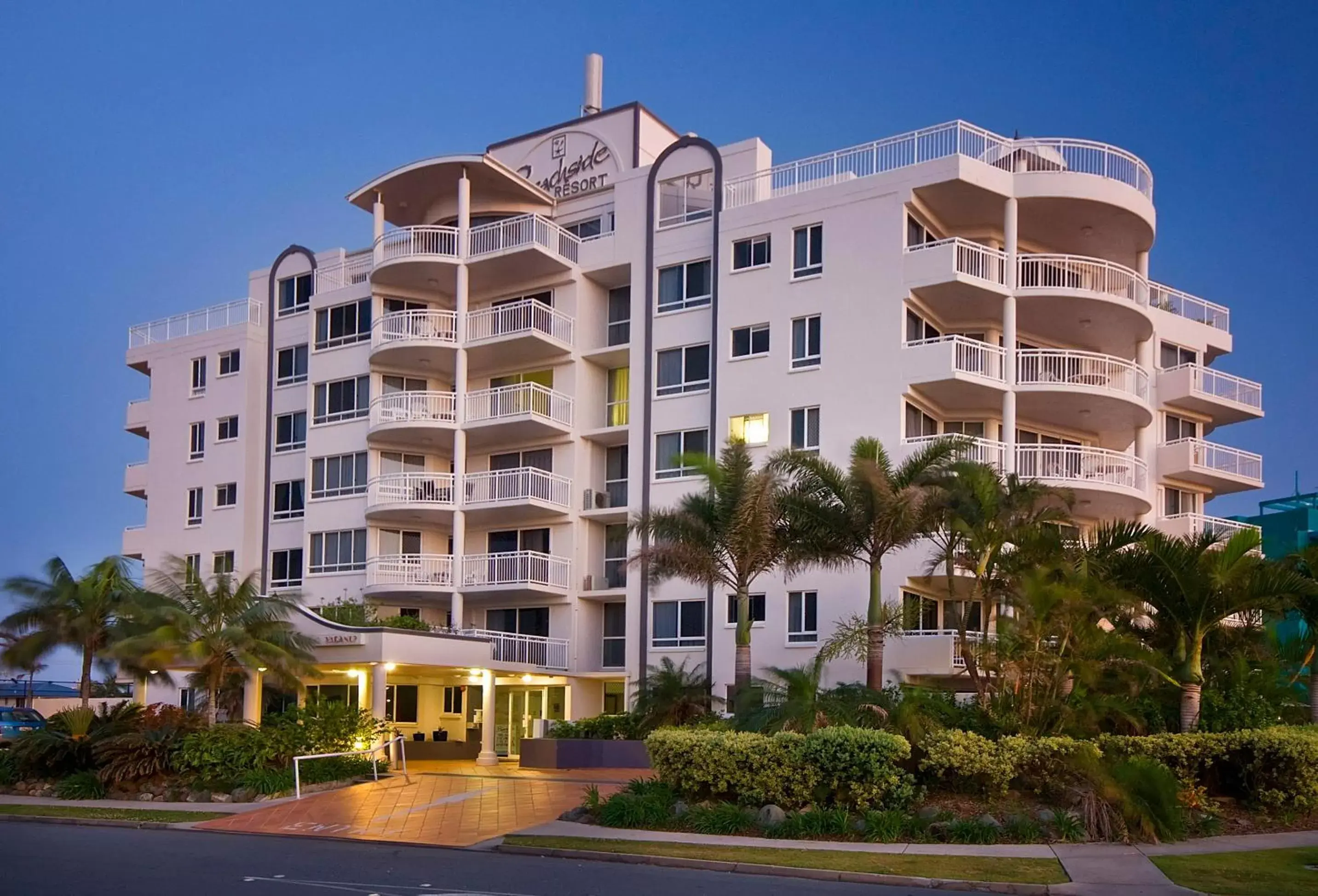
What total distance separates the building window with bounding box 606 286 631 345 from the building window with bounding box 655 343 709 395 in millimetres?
2419

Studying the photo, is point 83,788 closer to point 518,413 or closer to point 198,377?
point 518,413

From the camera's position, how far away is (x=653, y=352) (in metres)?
40.6

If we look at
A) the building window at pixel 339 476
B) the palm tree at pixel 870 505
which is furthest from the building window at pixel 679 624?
the building window at pixel 339 476

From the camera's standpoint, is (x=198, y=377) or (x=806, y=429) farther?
(x=198, y=377)

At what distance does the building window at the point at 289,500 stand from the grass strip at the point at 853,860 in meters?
28.8

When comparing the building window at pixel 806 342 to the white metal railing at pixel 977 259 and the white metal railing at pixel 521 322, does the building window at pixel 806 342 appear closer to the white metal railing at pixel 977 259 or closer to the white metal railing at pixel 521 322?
the white metal railing at pixel 977 259

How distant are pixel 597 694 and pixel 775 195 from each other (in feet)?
50.2

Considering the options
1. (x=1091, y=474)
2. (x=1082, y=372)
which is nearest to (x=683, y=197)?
(x=1082, y=372)

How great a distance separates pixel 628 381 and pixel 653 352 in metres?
1.86

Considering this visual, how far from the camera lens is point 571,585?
136 ft

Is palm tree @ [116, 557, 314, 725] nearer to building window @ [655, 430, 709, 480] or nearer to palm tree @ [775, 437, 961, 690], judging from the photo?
building window @ [655, 430, 709, 480]

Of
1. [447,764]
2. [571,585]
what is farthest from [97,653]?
[571,585]

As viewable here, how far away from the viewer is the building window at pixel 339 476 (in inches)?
1786

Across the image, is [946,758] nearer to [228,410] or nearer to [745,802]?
[745,802]
